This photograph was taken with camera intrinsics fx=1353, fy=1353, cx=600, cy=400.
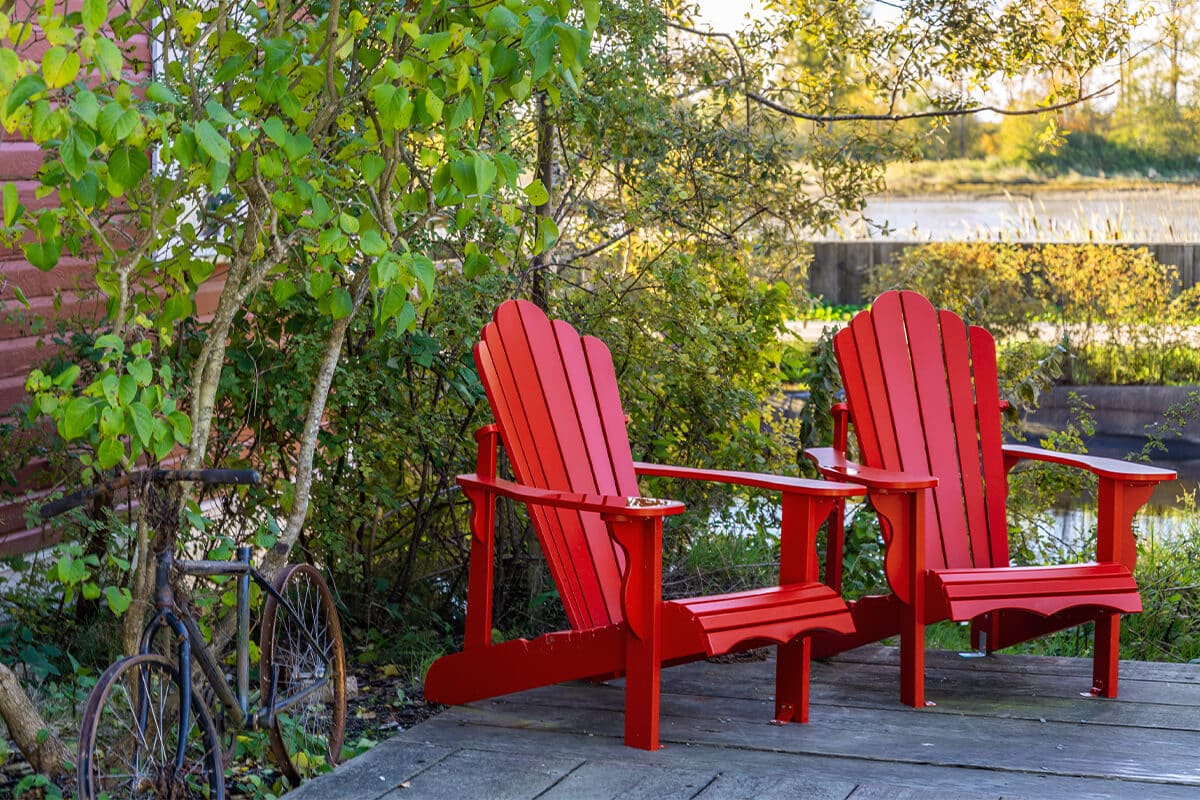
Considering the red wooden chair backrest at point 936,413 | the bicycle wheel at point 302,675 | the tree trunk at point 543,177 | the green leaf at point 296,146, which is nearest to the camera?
the green leaf at point 296,146

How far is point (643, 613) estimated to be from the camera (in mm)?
3027

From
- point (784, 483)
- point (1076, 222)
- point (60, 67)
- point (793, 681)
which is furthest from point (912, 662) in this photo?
point (1076, 222)

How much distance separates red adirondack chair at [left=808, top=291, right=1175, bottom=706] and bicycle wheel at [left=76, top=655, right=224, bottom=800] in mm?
1690

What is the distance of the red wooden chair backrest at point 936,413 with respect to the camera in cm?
381

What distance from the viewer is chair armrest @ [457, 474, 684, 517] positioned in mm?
2949

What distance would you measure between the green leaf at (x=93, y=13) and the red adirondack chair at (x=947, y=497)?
2.06 m

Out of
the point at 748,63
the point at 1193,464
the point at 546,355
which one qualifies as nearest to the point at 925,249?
the point at 1193,464

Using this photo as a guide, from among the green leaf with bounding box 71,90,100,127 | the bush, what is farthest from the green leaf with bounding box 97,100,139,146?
the bush

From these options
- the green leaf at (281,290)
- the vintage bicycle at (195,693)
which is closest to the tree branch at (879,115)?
the green leaf at (281,290)

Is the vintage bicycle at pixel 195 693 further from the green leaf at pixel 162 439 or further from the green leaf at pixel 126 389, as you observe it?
the green leaf at pixel 126 389

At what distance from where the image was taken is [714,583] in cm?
446

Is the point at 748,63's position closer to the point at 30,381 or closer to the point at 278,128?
the point at 278,128

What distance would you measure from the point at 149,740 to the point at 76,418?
639 millimetres

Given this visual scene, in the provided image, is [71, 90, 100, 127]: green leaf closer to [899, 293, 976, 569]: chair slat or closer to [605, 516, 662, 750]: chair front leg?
[605, 516, 662, 750]: chair front leg
